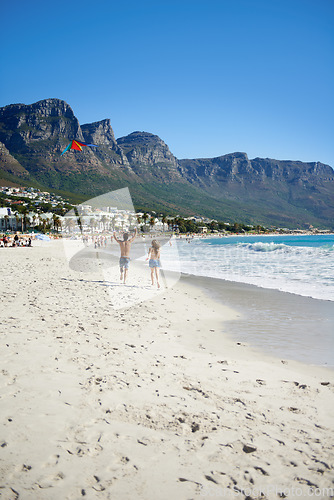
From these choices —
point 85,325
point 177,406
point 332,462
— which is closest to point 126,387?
point 177,406

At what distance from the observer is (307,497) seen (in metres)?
2.30

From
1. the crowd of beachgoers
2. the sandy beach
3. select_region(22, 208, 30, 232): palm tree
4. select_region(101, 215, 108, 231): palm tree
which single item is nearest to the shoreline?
the sandy beach

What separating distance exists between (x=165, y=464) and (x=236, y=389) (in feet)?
5.78

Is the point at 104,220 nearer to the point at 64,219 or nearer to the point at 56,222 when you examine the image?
the point at 64,219

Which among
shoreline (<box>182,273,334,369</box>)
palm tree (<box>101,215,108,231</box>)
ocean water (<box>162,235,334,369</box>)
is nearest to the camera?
shoreline (<box>182,273,334,369</box>)

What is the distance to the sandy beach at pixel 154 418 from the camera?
2.34 metres

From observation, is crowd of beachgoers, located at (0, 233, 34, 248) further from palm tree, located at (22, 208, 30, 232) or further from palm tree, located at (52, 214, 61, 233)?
palm tree, located at (52, 214, 61, 233)

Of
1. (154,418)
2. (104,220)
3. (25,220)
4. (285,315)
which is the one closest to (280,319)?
(285,315)

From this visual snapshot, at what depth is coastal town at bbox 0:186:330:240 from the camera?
105000 mm

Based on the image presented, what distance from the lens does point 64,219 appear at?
114 meters

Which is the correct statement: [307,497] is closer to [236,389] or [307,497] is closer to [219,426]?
[219,426]

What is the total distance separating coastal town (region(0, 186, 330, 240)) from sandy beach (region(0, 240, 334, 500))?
7413 cm

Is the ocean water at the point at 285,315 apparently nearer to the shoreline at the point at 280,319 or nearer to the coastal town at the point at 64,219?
the shoreline at the point at 280,319

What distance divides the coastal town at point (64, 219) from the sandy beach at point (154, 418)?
74.1 meters
